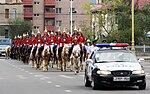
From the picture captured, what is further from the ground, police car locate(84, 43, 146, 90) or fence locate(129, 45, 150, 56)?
police car locate(84, 43, 146, 90)

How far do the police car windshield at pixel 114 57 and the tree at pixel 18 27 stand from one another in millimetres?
77609

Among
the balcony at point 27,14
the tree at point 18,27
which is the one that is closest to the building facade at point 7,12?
the balcony at point 27,14

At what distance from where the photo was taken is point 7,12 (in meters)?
108

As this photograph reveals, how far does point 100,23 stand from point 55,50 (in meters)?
40.4

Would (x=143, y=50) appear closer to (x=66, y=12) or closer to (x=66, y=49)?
(x=66, y=49)

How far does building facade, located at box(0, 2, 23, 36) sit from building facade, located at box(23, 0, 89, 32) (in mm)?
3225

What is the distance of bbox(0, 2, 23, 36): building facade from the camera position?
108 meters

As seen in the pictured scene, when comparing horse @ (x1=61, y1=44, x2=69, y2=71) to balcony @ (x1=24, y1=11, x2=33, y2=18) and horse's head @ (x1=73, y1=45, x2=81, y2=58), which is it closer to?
horse's head @ (x1=73, y1=45, x2=81, y2=58)

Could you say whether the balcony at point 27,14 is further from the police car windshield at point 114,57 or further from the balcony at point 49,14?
the police car windshield at point 114,57

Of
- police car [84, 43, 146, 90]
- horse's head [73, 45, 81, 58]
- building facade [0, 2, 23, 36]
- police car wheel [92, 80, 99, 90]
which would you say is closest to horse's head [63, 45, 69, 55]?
horse's head [73, 45, 81, 58]

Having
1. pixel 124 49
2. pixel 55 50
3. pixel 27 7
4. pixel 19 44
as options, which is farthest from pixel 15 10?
pixel 124 49

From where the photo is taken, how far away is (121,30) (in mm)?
72375

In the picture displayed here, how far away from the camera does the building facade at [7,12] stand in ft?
353

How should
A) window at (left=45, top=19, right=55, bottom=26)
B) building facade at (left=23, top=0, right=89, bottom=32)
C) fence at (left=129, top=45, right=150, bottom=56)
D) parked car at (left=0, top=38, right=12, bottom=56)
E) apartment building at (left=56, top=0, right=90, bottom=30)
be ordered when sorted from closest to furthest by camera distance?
fence at (left=129, top=45, right=150, bottom=56) → parked car at (left=0, top=38, right=12, bottom=56) → apartment building at (left=56, top=0, right=90, bottom=30) → building facade at (left=23, top=0, right=89, bottom=32) → window at (left=45, top=19, right=55, bottom=26)
